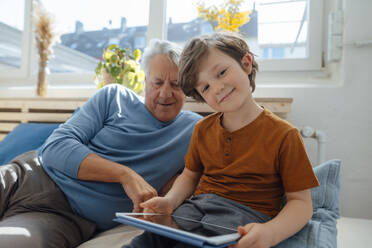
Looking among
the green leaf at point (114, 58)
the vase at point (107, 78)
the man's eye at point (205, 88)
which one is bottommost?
the man's eye at point (205, 88)

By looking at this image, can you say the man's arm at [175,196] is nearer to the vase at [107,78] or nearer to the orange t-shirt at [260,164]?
the orange t-shirt at [260,164]

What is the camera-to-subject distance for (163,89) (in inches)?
47.1

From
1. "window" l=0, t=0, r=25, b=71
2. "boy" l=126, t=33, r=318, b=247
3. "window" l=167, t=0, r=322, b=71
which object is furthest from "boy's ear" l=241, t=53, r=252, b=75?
"window" l=0, t=0, r=25, b=71

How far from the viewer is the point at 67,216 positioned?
105cm

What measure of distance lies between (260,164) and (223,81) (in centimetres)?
23

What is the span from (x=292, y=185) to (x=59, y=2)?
2554mm

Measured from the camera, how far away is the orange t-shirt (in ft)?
2.47

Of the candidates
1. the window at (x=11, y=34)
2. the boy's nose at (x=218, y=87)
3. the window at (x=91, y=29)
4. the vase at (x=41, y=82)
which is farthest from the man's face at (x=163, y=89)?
the window at (x=11, y=34)

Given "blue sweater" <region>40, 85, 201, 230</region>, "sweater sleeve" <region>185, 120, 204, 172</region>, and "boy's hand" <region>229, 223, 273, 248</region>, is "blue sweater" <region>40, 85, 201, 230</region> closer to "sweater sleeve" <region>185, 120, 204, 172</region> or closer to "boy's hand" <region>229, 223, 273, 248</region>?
"sweater sleeve" <region>185, 120, 204, 172</region>

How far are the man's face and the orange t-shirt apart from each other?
0.37 m

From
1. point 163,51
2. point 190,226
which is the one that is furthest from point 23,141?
point 190,226

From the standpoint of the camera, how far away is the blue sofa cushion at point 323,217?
0.76 m

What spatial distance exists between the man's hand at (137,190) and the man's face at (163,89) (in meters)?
0.33

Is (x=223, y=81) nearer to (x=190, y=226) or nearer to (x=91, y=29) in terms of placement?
(x=190, y=226)
